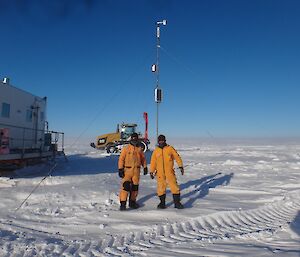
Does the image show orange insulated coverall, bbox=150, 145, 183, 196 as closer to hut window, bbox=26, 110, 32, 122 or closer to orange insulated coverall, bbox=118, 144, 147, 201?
orange insulated coverall, bbox=118, 144, 147, 201

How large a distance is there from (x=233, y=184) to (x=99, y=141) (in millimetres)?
Answer: 20906

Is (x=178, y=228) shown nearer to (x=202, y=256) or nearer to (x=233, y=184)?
(x=202, y=256)

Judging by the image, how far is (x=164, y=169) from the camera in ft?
25.2

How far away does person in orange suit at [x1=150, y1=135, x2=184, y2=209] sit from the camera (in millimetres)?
7477

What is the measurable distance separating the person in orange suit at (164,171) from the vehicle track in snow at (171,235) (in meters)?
1.11

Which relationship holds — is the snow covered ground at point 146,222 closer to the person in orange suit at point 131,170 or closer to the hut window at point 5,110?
the person in orange suit at point 131,170

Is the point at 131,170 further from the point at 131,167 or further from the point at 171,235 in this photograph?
the point at 171,235

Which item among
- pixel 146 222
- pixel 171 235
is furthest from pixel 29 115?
pixel 171 235

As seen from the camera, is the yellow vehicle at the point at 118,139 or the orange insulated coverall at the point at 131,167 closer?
the orange insulated coverall at the point at 131,167

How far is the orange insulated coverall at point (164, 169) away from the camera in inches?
299

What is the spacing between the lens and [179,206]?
7.41 metres

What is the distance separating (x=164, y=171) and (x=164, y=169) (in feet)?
0.14

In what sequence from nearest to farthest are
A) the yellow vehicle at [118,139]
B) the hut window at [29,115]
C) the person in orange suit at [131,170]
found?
the person in orange suit at [131,170]
the hut window at [29,115]
the yellow vehicle at [118,139]

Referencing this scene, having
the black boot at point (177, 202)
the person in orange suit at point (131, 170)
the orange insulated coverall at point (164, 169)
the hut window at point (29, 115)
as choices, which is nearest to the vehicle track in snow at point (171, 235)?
the black boot at point (177, 202)
